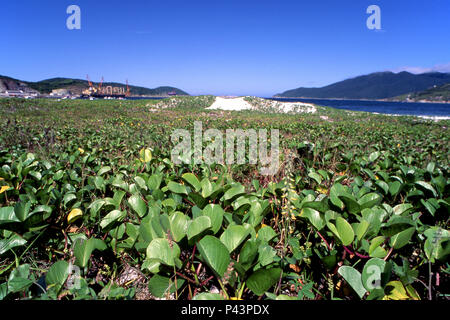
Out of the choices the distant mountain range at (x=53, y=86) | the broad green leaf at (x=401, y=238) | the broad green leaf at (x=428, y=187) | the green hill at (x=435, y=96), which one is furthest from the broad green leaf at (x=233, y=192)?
the green hill at (x=435, y=96)

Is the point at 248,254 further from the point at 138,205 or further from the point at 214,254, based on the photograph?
the point at 138,205

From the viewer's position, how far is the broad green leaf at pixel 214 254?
0.88 m

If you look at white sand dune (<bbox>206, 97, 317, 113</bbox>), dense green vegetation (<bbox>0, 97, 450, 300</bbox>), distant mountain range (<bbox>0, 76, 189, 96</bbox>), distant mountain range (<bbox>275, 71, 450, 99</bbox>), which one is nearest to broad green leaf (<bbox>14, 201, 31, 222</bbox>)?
dense green vegetation (<bbox>0, 97, 450, 300</bbox>)

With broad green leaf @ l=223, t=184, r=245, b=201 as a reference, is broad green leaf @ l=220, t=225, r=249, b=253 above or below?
below

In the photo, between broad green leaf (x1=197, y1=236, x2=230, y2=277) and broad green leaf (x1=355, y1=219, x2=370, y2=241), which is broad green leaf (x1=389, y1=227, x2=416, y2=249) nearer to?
broad green leaf (x1=355, y1=219, x2=370, y2=241)

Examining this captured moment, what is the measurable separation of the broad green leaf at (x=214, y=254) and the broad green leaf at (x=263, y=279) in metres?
0.12

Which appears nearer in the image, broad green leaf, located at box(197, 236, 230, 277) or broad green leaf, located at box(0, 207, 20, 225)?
broad green leaf, located at box(197, 236, 230, 277)

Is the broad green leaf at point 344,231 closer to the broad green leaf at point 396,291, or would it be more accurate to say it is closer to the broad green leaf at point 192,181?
the broad green leaf at point 396,291

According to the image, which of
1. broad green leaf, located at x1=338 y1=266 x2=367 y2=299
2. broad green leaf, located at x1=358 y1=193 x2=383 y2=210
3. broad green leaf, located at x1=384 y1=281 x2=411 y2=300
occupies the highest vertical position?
broad green leaf, located at x1=358 y1=193 x2=383 y2=210

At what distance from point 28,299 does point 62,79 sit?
17344cm

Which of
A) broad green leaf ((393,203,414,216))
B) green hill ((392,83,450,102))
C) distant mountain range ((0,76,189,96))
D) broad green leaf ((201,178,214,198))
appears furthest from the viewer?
green hill ((392,83,450,102))

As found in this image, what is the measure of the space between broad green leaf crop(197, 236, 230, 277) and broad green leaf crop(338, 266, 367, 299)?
448 millimetres

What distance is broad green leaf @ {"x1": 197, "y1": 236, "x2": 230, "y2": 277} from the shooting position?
88cm
